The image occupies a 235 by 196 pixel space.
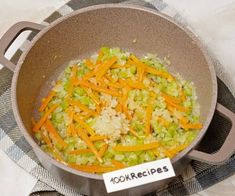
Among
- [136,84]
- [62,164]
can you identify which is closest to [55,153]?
[62,164]

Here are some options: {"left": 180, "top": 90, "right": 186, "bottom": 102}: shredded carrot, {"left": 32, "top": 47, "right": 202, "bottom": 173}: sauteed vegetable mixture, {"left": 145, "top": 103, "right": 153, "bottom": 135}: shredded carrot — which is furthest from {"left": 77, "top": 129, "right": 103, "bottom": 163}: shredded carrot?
{"left": 180, "top": 90, "right": 186, "bottom": 102}: shredded carrot

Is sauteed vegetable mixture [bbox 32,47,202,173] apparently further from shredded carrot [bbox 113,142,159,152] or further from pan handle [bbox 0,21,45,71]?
pan handle [bbox 0,21,45,71]

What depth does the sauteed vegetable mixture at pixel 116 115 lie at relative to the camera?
36.4 inches

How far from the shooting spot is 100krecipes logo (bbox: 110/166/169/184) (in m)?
0.82

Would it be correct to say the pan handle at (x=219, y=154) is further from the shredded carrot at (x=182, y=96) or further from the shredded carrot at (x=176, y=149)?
the shredded carrot at (x=182, y=96)

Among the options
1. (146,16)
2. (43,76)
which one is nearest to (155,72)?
(146,16)

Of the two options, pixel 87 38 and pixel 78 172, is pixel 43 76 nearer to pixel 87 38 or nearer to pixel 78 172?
pixel 87 38

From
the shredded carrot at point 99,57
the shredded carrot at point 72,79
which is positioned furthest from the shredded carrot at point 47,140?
the shredded carrot at point 99,57

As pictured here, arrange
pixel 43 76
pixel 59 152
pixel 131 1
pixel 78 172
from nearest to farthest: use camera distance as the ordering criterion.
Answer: pixel 78 172, pixel 59 152, pixel 43 76, pixel 131 1

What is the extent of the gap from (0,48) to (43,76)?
5.7 inches

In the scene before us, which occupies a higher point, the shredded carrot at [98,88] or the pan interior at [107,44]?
→ the pan interior at [107,44]

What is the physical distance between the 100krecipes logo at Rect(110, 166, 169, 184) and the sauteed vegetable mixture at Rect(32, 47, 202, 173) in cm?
5

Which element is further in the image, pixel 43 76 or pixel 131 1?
pixel 131 1

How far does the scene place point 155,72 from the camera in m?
1.04
